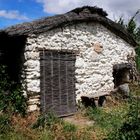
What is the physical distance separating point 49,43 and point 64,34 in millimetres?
757

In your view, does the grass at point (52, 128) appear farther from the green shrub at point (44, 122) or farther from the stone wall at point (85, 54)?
the stone wall at point (85, 54)

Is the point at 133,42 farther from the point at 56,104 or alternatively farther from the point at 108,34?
the point at 56,104

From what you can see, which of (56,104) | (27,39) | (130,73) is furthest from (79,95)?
(130,73)

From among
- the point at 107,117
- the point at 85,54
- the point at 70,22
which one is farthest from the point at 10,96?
the point at 85,54

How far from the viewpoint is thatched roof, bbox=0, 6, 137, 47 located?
409 inches

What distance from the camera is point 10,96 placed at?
1020 cm

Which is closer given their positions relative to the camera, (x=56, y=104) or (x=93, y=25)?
(x=56, y=104)

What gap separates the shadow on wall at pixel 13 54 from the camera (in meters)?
10.6

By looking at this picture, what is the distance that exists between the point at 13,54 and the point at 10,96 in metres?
1.55

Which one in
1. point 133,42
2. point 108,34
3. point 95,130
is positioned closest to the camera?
point 95,130

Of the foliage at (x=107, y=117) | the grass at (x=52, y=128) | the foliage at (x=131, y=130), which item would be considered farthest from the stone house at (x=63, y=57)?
the foliage at (x=131, y=130)

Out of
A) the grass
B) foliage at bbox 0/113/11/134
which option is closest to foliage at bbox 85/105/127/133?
the grass

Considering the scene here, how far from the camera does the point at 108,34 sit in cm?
1335

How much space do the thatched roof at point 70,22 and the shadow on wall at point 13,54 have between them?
1.08ft
